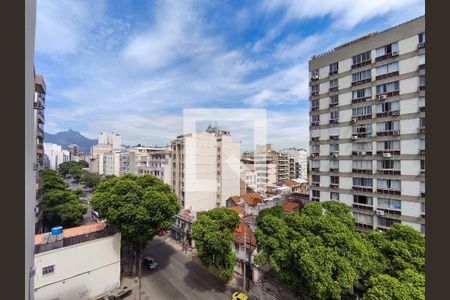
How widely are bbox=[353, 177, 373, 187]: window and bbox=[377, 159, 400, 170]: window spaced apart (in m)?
1.24

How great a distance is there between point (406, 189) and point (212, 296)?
15.0m

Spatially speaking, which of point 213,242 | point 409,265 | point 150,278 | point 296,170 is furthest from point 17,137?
point 296,170

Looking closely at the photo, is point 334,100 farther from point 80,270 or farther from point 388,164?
point 80,270

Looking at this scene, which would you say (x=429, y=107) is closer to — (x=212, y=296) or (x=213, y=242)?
(x=213, y=242)

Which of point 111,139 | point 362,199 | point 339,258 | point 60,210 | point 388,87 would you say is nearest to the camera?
point 339,258

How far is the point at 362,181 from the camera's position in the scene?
16.8m

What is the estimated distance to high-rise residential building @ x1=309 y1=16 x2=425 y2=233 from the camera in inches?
568

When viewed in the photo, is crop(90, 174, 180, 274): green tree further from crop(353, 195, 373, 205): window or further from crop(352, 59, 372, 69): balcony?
crop(352, 59, 372, 69): balcony

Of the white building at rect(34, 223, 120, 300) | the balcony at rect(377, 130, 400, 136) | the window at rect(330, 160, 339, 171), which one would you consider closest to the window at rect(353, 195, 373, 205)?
the window at rect(330, 160, 339, 171)

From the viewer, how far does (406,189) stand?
14.6 m

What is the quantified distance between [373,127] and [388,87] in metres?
2.95

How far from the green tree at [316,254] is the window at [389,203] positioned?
6144 mm

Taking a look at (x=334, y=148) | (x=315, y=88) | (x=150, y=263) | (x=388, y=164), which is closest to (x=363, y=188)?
(x=388, y=164)

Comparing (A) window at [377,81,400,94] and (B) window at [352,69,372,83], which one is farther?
(B) window at [352,69,372,83]
